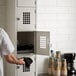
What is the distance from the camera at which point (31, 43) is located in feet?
7.65

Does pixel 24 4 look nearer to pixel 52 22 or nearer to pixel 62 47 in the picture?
pixel 52 22

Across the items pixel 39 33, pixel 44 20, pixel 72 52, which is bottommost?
pixel 72 52

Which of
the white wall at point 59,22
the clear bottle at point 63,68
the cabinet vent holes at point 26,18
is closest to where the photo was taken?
the cabinet vent holes at point 26,18

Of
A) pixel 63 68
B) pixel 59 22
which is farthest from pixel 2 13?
pixel 63 68

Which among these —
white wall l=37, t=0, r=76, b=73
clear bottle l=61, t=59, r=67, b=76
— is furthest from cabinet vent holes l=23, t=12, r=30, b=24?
clear bottle l=61, t=59, r=67, b=76

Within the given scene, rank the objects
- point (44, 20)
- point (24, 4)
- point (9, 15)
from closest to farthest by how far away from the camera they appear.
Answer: point (24, 4) → point (9, 15) → point (44, 20)

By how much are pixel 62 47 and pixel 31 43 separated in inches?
19.1

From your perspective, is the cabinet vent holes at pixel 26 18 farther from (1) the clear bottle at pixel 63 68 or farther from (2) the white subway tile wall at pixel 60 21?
(1) the clear bottle at pixel 63 68

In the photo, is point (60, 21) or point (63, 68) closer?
point (63, 68)

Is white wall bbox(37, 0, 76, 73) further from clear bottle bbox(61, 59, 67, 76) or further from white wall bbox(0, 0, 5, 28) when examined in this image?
white wall bbox(0, 0, 5, 28)

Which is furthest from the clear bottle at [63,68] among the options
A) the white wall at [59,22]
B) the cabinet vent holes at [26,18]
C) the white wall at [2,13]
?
the white wall at [2,13]

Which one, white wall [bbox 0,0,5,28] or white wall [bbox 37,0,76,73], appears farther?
white wall [bbox 37,0,76,73]

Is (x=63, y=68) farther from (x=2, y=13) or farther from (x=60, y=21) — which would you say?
(x=2, y=13)

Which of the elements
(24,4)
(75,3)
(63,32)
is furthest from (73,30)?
(24,4)
